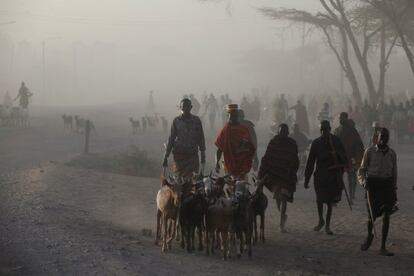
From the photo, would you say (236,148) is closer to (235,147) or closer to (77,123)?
(235,147)

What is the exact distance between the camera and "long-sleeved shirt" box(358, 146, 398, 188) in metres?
8.49

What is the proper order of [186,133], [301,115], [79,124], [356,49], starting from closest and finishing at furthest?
[186,133]
[301,115]
[79,124]
[356,49]

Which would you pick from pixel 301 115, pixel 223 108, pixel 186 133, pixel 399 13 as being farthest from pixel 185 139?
pixel 223 108

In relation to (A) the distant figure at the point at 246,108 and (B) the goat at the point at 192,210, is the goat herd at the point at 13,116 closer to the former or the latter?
(A) the distant figure at the point at 246,108

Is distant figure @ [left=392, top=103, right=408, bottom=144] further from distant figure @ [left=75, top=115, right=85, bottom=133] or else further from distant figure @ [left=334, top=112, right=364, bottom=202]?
distant figure @ [left=75, top=115, right=85, bottom=133]

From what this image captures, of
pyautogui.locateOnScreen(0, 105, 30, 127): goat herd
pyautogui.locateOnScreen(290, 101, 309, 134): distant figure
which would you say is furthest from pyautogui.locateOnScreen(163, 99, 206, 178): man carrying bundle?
pyautogui.locateOnScreen(0, 105, 30, 127): goat herd

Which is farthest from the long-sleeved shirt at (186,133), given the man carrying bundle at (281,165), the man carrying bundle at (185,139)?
the man carrying bundle at (281,165)

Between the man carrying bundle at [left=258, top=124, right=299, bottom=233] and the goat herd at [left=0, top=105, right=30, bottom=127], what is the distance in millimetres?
22047

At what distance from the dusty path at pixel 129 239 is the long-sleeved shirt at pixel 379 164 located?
1127mm

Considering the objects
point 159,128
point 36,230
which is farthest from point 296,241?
point 159,128

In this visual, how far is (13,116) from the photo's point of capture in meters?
29.4

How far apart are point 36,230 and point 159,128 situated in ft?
85.5

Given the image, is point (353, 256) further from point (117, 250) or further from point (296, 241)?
point (117, 250)

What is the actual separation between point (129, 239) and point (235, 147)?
218cm
